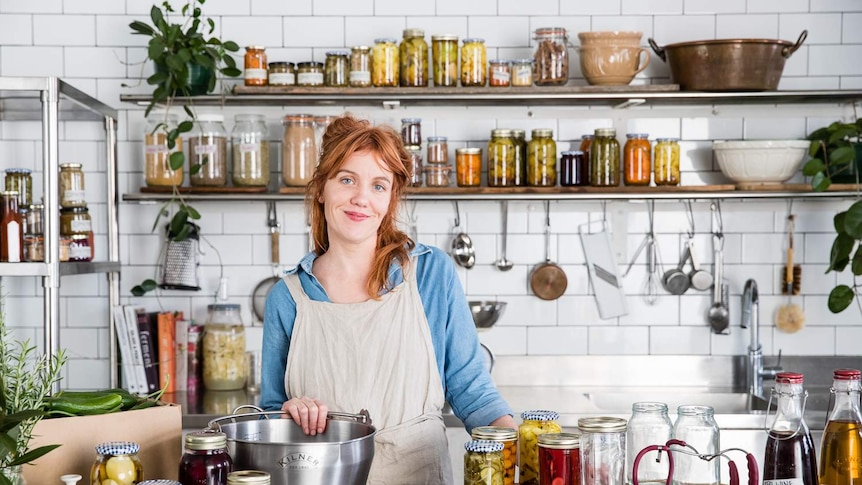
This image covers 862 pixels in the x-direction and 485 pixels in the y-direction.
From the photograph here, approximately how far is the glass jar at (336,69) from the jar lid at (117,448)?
2.20m

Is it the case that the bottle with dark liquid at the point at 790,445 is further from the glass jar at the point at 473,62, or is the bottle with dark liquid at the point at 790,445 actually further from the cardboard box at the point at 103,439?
the glass jar at the point at 473,62

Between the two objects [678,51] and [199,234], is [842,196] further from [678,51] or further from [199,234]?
[199,234]

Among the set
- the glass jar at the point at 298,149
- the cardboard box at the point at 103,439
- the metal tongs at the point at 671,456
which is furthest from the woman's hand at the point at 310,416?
the glass jar at the point at 298,149

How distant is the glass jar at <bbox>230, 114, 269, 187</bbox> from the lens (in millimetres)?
3479

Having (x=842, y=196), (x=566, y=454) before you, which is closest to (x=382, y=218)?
(x=566, y=454)

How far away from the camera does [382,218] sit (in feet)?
6.88

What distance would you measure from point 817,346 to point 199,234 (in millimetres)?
2412

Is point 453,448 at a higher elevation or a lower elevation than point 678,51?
lower

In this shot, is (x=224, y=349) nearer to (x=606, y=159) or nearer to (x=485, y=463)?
(x=606, y=159)

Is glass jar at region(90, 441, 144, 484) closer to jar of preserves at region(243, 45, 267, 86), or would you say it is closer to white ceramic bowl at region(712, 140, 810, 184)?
jar of preserves at region(243, 45, 267, 86)

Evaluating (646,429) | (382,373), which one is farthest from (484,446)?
(382,373)

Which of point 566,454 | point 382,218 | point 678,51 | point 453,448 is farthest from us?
point 678,51

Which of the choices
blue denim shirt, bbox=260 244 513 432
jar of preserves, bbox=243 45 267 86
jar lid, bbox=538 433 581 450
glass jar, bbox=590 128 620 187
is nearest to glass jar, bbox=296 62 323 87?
jar of preserves, bbox=243 45 267 86

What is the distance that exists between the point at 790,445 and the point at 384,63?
2.27 metres
